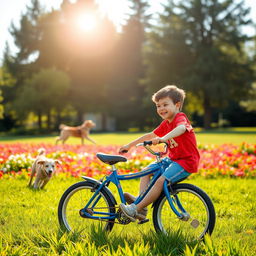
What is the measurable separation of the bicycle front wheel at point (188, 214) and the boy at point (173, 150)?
14 cm

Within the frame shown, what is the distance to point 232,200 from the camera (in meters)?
5.52

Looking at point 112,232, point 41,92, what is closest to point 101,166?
point 112,232

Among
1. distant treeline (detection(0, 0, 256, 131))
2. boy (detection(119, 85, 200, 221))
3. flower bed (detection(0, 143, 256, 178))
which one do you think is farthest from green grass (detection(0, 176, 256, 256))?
distant treeline (detection(0, 0, 256, 131))

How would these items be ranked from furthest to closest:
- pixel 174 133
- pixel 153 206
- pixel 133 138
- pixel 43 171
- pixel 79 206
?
pixel 133 138 → pixel 43 171 → pixel 79 206 → pixel 153 206 → pixel 174 133

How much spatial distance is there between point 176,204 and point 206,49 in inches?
1383

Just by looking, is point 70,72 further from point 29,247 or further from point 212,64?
point 29,247

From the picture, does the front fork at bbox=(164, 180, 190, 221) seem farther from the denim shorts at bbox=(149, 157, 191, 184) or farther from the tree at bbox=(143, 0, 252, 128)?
the tree at bbox=(143, 0, 252, 128)

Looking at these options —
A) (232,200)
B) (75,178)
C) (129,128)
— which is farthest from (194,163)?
(129,128)

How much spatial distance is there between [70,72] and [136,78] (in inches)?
342

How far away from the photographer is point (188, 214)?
3.60 meters

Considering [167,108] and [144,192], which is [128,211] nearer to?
[144,192]

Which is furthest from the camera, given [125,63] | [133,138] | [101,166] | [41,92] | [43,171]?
[125,63]

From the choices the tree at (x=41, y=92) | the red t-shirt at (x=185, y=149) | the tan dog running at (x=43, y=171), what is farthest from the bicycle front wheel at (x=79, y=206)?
the tree at (x=41, y=92)

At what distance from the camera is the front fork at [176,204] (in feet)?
11.7
